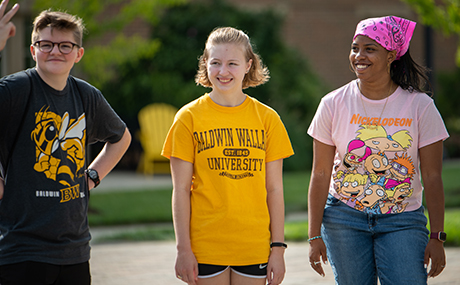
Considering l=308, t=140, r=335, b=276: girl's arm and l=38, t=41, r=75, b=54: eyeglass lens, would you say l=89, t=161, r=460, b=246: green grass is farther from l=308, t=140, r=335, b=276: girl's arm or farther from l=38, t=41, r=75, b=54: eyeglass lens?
l=38, t=41, r=75, b=54: eyeglass lens

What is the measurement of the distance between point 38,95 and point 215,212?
103 cm

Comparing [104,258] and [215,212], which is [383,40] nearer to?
[215,212]

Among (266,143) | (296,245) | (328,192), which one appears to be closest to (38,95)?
(266,143)

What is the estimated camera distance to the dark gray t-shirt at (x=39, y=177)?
2678 millimetres

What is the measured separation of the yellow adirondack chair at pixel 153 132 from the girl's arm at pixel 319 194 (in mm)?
10612

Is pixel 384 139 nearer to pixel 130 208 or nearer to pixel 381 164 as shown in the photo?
pixel 381 164

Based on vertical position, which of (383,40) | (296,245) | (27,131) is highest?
(383,40)

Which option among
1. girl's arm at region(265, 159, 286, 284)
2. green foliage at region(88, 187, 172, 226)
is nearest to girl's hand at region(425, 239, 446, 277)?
girl's arm at region(265, 159, 286, 284)

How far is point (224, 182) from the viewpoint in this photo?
2852 mm

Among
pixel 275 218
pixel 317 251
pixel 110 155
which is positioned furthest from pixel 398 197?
pixel 110 155

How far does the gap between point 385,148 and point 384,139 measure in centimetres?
5

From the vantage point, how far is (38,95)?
279cm

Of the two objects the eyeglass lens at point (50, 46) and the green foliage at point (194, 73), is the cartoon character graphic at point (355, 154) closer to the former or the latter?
the eyeglass lens at point (50, 46)

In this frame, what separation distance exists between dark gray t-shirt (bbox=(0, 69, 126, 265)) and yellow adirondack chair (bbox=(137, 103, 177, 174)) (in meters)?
10.8
